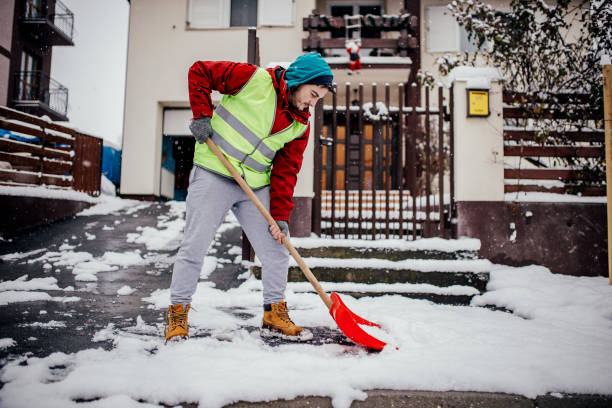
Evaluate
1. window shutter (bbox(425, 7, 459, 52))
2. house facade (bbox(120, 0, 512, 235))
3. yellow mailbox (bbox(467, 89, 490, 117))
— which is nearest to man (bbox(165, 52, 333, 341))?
yellow mailbox (bbox(467, 89, 490, 117))

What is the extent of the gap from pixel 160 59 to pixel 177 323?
10.2 meters

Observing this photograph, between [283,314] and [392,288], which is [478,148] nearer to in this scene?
[392,288]

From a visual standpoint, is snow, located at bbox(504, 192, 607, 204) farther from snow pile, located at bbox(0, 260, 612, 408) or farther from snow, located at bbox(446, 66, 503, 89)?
snow pile, located at bbox(0, 260, 612, 408)

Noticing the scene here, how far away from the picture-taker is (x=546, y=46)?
4.81 m

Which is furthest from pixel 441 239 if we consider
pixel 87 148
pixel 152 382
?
pixel 87 148

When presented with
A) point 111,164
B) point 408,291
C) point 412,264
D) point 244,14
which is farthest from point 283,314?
point 111,164

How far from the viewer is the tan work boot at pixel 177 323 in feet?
Result: 7.05

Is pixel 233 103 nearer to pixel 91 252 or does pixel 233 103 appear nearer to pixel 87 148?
pixel 91 252

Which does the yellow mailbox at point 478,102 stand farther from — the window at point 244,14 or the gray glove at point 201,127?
the window at point 244,14

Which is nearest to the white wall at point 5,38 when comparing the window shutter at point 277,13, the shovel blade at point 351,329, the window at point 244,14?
the window at point 244,14

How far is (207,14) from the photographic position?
10.9 metres

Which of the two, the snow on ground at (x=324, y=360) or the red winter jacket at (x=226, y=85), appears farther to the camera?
the red winter jacket at (x=226, y=85)

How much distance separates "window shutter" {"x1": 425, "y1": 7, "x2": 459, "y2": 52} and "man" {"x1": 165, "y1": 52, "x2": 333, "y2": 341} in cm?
999

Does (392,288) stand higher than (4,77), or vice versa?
(4,77)
